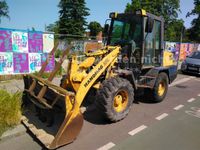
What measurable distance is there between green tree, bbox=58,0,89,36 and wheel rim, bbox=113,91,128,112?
3417 centimetres

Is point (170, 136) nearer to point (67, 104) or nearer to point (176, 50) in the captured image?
point (67, 104)

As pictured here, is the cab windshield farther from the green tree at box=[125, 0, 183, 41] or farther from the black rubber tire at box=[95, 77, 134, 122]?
the green tree at box=[125, 0, 183, 41]

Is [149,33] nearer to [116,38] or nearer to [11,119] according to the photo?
[116,38]

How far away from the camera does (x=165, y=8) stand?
4712 cm

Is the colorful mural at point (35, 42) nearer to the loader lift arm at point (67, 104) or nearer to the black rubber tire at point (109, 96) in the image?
the loader lift arm at point (67, 104)

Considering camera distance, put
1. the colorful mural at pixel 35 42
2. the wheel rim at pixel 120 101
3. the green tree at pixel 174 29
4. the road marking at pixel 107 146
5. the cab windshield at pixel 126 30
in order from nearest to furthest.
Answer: the road marking at pixel 107 146 → the wheel rim at pixel 120 101 → the cab windshield at pixel 126 30 → the colorful mural at pixel 35 42 → the green tree at pixel 174 29

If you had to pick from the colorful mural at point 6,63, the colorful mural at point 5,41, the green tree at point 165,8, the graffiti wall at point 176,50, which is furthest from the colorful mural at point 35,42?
the green tree at point 165,8

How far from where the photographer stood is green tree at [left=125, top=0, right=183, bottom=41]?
44.0 meters

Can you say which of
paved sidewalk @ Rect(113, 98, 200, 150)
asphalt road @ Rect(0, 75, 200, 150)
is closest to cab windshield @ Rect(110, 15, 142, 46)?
asphalt road @ Rect(0, 75, 200, 150)

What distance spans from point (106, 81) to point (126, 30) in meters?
2.26

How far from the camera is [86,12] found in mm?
40094

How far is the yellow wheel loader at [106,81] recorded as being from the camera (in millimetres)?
3965

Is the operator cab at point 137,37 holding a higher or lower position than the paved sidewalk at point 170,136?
higher

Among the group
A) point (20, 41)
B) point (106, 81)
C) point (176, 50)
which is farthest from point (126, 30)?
point (176, 50)
